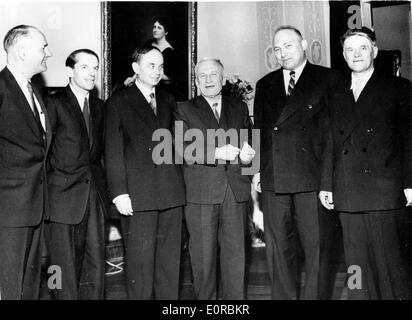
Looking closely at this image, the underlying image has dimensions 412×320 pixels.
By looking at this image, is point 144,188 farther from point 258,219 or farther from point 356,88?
point 258,219

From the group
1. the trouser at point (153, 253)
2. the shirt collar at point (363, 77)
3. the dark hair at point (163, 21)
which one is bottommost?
the trouser at point (153, 253)

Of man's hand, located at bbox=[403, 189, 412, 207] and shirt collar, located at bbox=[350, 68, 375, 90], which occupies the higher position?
shirt collar, located at bbox=[350, 68, 375, 90]

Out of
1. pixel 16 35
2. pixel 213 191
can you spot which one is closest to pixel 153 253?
pixel 213 191

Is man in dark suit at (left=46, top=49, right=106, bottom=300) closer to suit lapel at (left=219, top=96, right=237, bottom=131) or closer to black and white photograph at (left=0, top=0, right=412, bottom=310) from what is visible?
black and white photograph at (left=0, top=0, right=412, bottom=310)

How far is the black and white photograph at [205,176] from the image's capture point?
2.46 meters

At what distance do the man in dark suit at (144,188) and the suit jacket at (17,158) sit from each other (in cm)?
39

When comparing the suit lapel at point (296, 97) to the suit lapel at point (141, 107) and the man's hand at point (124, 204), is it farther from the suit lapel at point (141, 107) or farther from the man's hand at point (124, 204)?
the man's hand at point (124, 204)

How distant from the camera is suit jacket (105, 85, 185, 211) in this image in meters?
2.57

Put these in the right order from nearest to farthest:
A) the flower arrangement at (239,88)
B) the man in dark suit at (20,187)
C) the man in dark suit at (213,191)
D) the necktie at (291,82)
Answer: the man in dark suit at (20,187)
the man in dark suit at (213,191)
the necktie at (291,82)
the flower arrangement at (239,88)

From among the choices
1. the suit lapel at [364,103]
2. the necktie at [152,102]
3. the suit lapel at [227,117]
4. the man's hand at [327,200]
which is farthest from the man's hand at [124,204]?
the suit lapel at [364,103]

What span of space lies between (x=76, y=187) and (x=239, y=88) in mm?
1718

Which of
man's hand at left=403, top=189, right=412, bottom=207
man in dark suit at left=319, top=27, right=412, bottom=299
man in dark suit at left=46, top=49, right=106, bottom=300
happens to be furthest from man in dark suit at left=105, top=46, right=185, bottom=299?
man's hand at left=403, top=189, right=412, bottom=207

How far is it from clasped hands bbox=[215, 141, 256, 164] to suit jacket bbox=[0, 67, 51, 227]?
0.94 m

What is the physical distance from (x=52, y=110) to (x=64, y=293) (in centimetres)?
98
